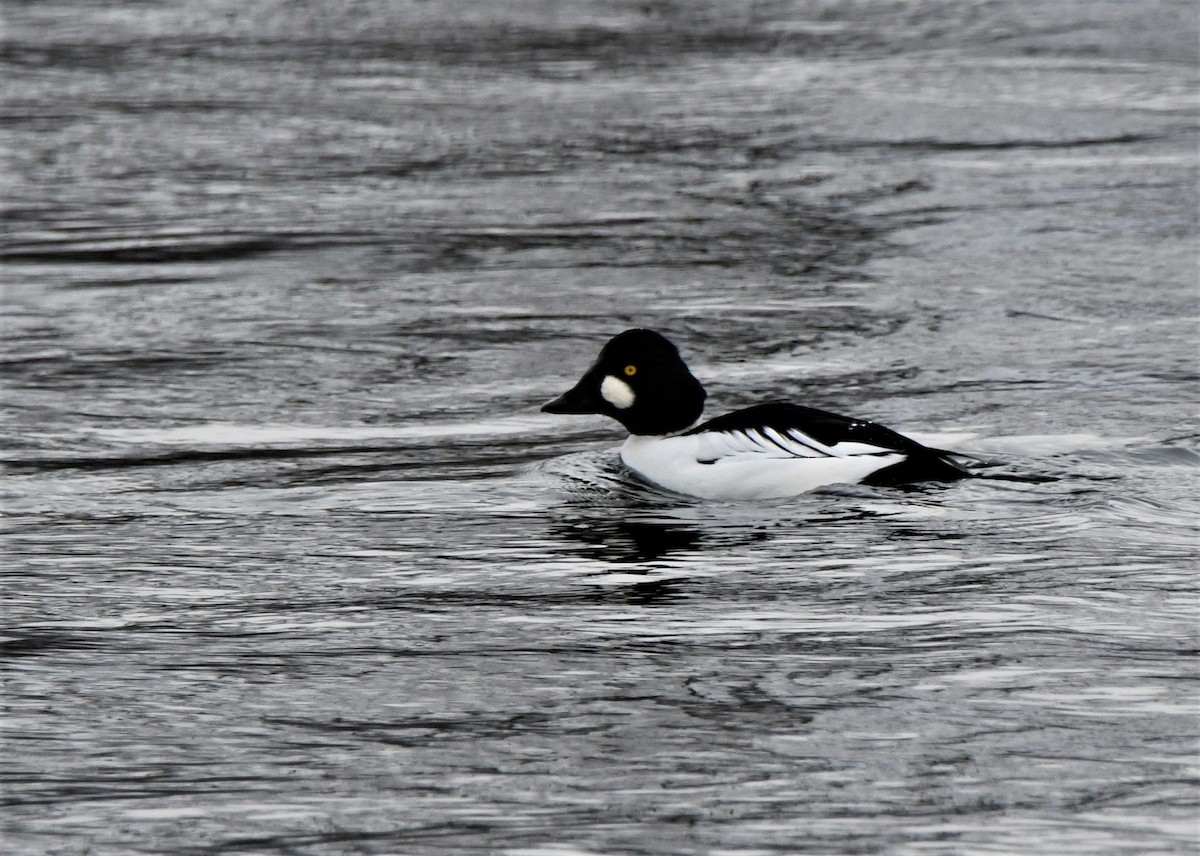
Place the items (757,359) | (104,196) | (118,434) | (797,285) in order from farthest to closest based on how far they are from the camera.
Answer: (104,196) → (797,285) → (757,359) → (118,434)

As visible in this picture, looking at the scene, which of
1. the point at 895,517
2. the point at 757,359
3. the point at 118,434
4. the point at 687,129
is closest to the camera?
the point at 895,517

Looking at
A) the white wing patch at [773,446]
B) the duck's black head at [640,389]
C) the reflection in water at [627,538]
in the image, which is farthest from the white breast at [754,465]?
the reflection in water at [627,538]

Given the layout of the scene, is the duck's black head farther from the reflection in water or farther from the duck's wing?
the reflection in water

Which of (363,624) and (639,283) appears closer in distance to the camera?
(363,624)

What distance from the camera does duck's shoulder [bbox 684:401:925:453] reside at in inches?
305

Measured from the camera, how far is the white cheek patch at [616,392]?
8281 millimetres

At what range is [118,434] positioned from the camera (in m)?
9.09

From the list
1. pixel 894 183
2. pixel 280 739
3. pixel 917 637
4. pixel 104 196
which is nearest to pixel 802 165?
pixel 894 183

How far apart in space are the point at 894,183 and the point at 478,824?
10312mm

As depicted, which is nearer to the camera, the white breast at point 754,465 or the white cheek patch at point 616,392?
the white breast at point 754,465

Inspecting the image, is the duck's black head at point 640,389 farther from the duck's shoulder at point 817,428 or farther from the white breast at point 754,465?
the duck's shoulder at point 817,428

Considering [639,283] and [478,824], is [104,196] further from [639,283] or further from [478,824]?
[478,824]

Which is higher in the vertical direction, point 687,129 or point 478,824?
point 687,129

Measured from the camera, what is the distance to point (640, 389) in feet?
27.2
